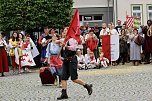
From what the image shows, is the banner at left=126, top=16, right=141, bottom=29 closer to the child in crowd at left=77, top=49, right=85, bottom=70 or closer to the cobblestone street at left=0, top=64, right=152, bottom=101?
the child in crowd at left=77, top=49, right=85, bottom=70

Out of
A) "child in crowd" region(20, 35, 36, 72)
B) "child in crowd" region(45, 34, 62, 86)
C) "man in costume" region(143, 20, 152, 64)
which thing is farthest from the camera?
"man in costume" region(143, 20, 152, 64)

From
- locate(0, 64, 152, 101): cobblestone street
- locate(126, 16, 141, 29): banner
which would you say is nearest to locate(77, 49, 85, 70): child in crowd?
locate(0, 64, 152, 101): cobblestone street

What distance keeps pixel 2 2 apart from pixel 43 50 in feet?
12.3

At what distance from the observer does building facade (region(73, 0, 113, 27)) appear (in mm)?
40031

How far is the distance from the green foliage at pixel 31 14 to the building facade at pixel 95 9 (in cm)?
1565

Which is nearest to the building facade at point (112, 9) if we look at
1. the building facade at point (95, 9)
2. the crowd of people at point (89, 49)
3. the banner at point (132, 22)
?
the building facade at point (95, 9)

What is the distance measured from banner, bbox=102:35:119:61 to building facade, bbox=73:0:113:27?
16.0 m

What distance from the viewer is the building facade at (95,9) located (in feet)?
131

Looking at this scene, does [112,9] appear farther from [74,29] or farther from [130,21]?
[74,29]

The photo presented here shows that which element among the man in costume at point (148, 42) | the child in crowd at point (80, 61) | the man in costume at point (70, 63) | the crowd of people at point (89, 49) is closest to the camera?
the man in costume at point (70, 63)

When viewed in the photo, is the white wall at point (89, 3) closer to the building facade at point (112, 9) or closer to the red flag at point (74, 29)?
the building facade at point (112, 9)

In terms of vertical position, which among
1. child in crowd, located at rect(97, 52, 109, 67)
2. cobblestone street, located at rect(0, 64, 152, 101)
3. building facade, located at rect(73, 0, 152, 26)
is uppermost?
building facade, located at rect(73, 0, 152, 26)

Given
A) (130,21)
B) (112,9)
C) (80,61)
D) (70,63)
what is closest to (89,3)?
(112,9)

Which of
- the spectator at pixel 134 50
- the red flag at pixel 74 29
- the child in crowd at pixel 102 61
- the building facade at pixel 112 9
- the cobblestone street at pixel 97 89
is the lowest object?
the cobblestone street at pixel 97 89
